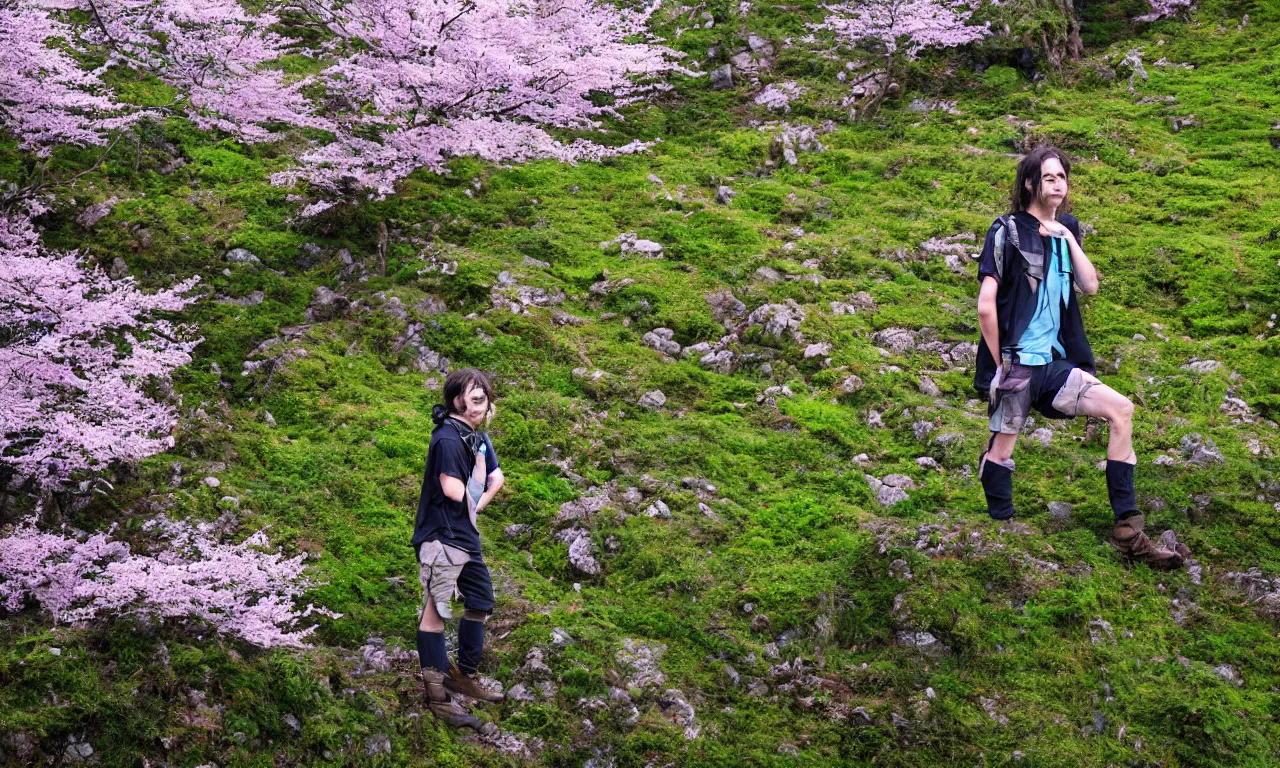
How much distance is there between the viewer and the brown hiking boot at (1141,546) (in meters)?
6.83

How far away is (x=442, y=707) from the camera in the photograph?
584cm

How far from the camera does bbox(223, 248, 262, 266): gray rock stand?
11318mm

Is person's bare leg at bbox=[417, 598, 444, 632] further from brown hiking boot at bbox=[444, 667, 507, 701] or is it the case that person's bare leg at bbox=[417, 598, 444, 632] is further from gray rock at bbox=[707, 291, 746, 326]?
gray rock at bbox=[707, 291, 746, 326]

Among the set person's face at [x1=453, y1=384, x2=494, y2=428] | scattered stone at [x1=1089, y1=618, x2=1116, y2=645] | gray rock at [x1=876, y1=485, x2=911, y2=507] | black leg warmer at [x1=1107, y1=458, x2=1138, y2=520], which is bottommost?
gray rock at [x1=876, y1=485, x2=911, y2=507]

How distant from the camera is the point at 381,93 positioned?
11.5 meters

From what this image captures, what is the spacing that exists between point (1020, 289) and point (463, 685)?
472cm

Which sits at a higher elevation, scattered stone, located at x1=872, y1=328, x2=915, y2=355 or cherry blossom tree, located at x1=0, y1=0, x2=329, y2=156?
cherry blossom tree, located at x1=0, y1=0, x2=329, y2=156

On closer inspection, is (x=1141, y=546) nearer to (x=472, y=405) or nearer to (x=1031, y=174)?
(x=1031, y=174)

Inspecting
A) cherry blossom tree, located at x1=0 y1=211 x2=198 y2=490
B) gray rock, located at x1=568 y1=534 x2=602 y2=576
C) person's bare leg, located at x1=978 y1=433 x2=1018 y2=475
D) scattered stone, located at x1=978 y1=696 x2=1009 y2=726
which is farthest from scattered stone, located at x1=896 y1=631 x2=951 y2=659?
cherry blossom tree, located at x1=0 y1=211 x2=198 y2=490

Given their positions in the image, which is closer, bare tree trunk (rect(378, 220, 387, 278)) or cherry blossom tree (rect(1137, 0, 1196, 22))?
bare tree trunk (rect(378, 220, 387, 278))

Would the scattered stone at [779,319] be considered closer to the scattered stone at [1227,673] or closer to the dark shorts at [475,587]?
the scattered stone at [1227,673]

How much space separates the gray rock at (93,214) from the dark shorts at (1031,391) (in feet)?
34.3

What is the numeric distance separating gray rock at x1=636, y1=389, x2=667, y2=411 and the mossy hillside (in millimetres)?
124

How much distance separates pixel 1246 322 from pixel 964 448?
13.0 feet
